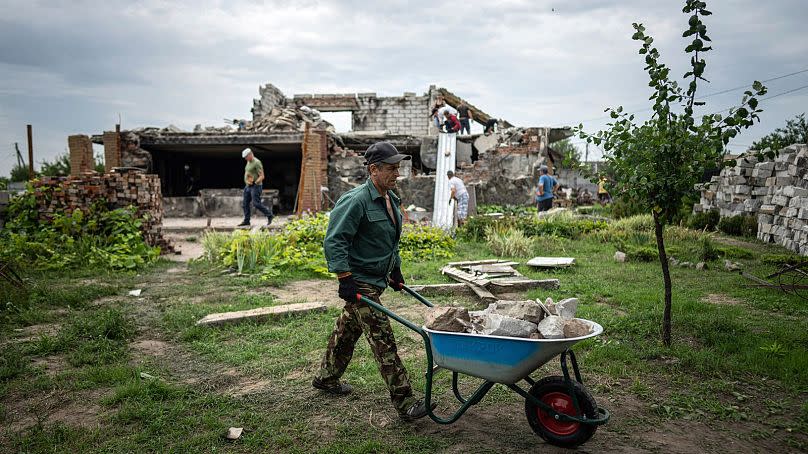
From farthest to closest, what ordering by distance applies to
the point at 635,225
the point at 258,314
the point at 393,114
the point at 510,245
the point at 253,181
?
the point at 393,114 < the point at 253,181 < the point at 635,225 < the point at 510,245 < the point at 258,314

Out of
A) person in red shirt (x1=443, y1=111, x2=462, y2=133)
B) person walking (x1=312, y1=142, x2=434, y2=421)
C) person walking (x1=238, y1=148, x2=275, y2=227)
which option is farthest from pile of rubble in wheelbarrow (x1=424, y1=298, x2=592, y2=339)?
person in red shirt (x1=443, y1=111, x2=462, y2=133)

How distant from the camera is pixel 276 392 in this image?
3.81 meters

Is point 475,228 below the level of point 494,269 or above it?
above

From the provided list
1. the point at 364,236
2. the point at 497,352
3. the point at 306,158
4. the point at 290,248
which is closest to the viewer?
the point at 497,352

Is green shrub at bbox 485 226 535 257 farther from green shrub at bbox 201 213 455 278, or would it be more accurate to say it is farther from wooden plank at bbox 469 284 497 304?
wooden plank at bbox 469 284 497 304

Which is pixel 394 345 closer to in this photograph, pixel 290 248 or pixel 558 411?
pixel 558 411

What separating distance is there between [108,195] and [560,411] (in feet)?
30.6

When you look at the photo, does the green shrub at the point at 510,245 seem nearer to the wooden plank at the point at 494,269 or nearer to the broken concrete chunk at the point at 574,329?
the wooden plank at the point at 494,269

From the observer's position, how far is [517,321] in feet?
9.08

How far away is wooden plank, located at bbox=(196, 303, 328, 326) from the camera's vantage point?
545 cm

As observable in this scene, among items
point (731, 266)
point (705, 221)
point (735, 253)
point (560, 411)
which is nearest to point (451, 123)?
point (705, 221)

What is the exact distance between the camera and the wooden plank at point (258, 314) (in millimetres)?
5451

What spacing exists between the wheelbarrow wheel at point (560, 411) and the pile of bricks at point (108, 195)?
881cm

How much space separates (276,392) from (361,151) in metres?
15.4
